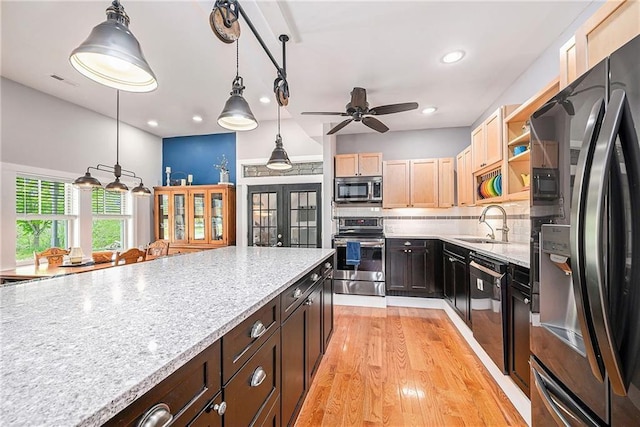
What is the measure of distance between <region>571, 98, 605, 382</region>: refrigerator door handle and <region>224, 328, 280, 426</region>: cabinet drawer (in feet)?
3.36

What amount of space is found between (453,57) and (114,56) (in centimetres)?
266

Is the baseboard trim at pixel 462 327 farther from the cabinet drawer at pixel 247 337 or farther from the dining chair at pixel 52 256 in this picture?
the dining chair at pixel 52 256

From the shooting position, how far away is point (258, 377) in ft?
3.39

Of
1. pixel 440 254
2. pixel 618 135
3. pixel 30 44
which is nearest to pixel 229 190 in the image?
pixel 30 44

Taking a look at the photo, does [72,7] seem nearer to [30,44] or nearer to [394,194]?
[30,44]

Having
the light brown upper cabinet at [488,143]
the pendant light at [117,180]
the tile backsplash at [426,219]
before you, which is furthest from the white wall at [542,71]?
the pendant light at [117,180]

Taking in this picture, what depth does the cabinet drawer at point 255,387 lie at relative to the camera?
87cm

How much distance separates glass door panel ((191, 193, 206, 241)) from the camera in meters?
4.90

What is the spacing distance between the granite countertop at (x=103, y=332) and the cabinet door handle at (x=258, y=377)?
0.90 ft

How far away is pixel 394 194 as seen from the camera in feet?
14.1

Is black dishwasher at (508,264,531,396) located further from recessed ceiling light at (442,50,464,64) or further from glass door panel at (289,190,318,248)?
glass door panel at (289,190,318,248)

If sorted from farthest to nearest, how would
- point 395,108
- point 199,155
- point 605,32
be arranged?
point 199,155 < point 395,108 < point 605,32

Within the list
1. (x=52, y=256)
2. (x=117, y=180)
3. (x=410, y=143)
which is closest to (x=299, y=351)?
(x=117, y=180)

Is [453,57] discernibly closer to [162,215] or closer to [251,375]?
[251,375]
